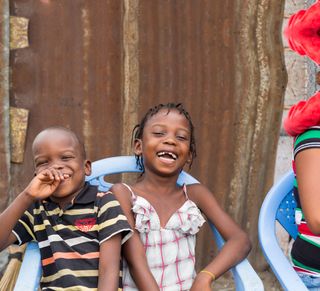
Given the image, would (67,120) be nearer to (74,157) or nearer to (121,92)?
(121,92)

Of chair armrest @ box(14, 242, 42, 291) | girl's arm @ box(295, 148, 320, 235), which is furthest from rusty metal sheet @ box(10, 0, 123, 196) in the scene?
girl's arm @ box(295, 148, 320, 235)

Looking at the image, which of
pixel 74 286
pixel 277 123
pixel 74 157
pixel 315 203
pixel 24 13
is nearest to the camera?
pixel 315 203

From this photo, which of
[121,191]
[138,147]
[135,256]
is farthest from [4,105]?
[135,256]

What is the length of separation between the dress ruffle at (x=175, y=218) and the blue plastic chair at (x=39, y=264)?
0.40 ft

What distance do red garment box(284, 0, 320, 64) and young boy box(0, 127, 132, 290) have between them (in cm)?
88

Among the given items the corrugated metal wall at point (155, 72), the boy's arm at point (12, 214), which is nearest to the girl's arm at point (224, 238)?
the boy's arm at point (12, 214)

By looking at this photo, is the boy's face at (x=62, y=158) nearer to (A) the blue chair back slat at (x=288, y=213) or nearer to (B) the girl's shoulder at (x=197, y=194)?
(B) the girl's shoulder at (x=197, y=194)

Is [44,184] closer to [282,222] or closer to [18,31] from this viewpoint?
[282,222]

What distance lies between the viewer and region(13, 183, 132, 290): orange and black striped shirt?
9.01ft

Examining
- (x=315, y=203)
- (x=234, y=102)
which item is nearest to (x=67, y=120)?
(x=234, y=102)

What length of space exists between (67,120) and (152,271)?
119 cm

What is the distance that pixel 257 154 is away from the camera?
4059 mm

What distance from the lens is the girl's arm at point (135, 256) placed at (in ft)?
9.12

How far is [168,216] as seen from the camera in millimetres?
3021
